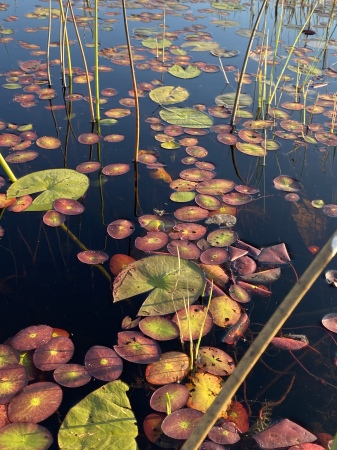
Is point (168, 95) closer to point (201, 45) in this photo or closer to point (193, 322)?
point (201, 45)

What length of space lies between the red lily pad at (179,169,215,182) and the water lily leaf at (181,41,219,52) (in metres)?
2.47

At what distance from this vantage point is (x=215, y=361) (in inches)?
67.1

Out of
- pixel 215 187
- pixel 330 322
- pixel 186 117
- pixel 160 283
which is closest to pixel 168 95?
pixel 186 117

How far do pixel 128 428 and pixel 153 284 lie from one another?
0.67 meters

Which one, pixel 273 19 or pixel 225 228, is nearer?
pixel 225 228

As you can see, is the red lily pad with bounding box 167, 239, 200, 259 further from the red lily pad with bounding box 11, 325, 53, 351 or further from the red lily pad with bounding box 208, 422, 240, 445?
the red lily pad with bounding box 208, 422, 240, 445

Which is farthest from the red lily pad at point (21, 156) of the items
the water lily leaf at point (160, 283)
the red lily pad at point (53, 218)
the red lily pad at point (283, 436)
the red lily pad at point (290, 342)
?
the red lily pad at point (283, 436)

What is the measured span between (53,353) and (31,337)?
123 millimetres

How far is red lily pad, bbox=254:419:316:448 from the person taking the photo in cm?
145

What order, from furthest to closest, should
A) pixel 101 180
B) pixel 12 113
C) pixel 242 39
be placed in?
pixel 242 39 → pixel 12 113 → pixel 101 180

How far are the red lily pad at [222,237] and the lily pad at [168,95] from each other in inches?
66.4

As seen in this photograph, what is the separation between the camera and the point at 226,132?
3.27 metres

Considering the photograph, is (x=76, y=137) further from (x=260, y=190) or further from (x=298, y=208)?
(x=298, y=208)

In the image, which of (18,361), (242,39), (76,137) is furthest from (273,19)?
(18,361)
